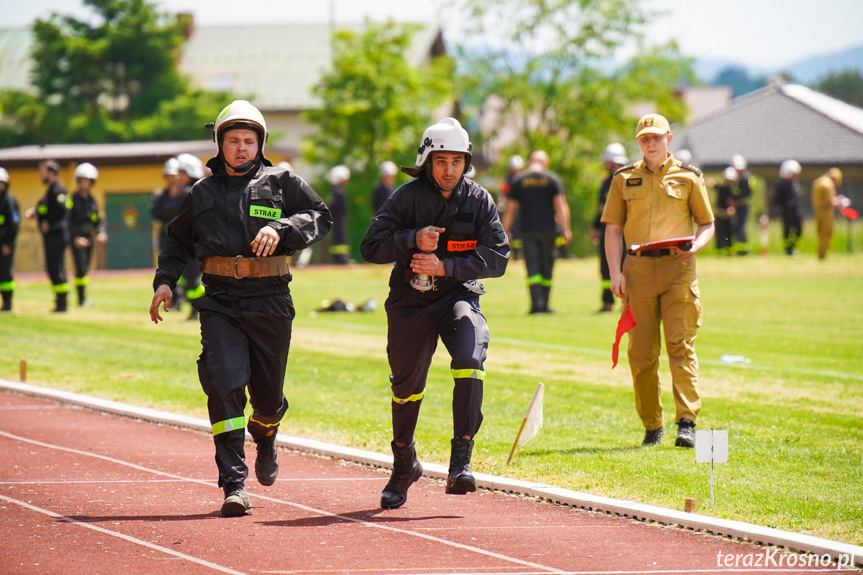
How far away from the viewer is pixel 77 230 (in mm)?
20234

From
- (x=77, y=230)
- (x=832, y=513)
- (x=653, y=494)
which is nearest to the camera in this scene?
(x=832, y=513)

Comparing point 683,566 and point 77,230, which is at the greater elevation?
point 77,230

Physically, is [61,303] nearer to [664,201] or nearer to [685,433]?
[664,201]

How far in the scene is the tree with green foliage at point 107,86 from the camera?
51312 millimetres

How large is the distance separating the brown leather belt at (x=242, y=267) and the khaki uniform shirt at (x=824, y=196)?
2646 cm

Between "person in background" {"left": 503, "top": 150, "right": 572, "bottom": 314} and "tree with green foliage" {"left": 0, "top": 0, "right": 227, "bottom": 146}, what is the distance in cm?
3457

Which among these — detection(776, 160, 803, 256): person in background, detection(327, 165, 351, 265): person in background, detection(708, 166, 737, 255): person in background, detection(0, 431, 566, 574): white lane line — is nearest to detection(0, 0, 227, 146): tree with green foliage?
detection(327, 165, 351, 265): person in background

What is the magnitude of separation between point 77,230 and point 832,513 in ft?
53.3

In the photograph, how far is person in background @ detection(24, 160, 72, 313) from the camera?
19.2m

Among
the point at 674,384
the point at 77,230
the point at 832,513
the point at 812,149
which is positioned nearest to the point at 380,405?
the point at 674,384

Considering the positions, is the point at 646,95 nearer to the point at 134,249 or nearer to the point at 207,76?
the point at 134,249

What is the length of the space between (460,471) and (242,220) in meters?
1.84

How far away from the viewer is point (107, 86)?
5391 cm

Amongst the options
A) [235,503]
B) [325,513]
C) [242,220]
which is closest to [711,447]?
[325,513]
